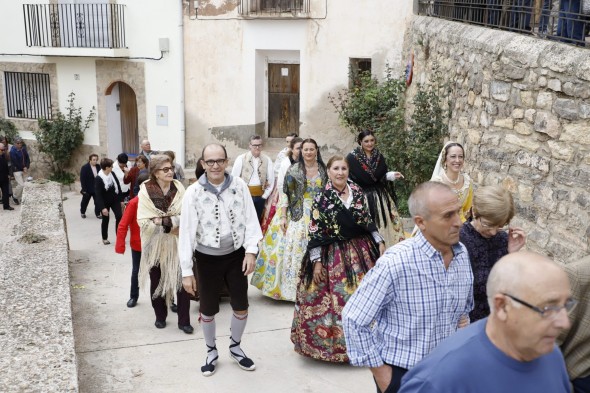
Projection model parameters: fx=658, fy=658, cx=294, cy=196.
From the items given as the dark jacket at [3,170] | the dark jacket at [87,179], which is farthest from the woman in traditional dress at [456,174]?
the dark jacket at [3,170]

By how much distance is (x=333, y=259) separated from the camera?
5.13 metres

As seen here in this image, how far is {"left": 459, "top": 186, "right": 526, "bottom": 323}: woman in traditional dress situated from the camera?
3.64 m

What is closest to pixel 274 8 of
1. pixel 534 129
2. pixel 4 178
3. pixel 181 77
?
pixel 181 77

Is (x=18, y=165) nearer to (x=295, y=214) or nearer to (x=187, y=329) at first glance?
(x=187, y=329)

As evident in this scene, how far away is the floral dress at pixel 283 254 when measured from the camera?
658 cm

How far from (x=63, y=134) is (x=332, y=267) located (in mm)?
13256

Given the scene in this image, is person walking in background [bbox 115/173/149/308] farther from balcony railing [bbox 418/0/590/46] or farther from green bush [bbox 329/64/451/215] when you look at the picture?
balcony railing [bbox 418/0/590/46]

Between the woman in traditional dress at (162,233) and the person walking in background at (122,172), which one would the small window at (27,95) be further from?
the woman in traditional dress at (162,233)

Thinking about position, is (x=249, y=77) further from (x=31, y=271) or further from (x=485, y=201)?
(x=485, y=201)

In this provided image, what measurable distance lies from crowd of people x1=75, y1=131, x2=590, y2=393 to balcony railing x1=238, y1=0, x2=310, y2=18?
5673 mm

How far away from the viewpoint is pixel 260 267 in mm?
7012

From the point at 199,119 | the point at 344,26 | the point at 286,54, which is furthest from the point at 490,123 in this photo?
the point at 199,119

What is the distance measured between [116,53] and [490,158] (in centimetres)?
1151

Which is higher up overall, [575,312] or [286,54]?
[286,54]
